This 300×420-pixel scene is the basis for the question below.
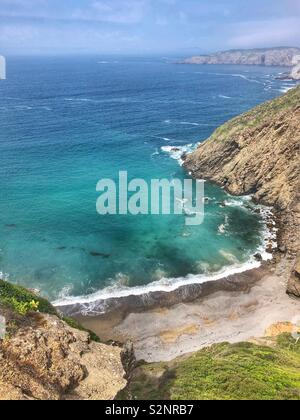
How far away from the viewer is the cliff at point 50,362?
905 inches

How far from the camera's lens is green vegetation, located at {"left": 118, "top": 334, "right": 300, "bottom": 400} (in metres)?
27.8

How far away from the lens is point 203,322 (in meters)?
46.5

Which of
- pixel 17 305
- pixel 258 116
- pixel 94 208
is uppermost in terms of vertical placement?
pixel 258 116

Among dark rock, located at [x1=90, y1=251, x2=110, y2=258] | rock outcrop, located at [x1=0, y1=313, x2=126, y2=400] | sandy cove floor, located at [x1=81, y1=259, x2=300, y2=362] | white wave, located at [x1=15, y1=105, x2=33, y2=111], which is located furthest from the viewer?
white wave, located at [x1=15, y1=105, x2=33, y2=111]

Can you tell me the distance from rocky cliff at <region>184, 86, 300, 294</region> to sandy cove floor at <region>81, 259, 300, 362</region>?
12.3m

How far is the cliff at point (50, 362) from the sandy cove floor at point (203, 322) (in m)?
14.7

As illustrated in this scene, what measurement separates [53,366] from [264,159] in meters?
61.6

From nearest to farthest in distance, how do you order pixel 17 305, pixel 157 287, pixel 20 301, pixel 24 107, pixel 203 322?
1. pixel 17 305
2. pixel 20 301
3. pixel 203 322
4. pixel 157 287
5. pixel 24 107

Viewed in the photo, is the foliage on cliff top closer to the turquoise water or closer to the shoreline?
the turquoise water

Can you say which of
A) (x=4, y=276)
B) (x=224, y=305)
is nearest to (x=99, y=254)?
(x=4, y=276)

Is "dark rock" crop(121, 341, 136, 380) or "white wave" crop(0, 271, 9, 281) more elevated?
"dark rock" crop(121, 341, 136, 380)

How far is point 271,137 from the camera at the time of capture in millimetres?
76938

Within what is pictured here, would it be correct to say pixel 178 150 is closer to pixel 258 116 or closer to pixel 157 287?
pixel 258 116

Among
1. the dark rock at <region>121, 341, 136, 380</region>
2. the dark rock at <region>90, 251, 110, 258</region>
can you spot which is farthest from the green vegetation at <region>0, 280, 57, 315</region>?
the dark rock at <region>90, 251, 110, 258</region>
